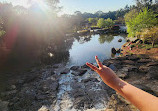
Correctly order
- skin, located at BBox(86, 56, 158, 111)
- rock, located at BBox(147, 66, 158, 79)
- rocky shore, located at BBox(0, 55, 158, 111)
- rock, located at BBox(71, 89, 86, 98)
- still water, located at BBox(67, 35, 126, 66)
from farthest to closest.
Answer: still water, located at BBox(67, 35, 126, 66)
rock, located at BBox(147, 66, 158, 79)
rock, located at BBox(71, 89, 86, 98)
rocky shore, located at BBox(0, 55, 158, 111)
skin, located at BBox(86, 56, 158, 111)

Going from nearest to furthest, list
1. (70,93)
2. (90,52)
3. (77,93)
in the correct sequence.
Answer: (77,93), (70,93), (90,52)

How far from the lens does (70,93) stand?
723 cm

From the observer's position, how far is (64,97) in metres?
6.85

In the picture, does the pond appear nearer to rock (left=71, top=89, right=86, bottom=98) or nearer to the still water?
the still water

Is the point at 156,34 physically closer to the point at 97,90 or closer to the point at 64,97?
the point at 97,90

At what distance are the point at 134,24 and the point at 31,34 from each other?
25.3 metres

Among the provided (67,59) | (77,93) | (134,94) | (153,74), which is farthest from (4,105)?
(153,74)

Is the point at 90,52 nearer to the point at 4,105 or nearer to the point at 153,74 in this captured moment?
the point at 153,74

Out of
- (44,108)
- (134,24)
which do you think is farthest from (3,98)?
(134,24)

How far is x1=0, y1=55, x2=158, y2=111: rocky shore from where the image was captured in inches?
228

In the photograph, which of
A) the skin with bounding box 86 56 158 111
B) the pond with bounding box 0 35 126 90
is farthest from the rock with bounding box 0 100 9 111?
the skin with bounding box 86 56 158 111

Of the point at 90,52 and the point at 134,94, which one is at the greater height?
the point at 134,94

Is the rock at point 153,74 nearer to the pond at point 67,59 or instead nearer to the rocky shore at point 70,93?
the rocky shore at point 70,93

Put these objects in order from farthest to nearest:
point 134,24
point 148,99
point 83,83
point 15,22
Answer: point 15,22
point 134,24
point 83,83
point 148,99
